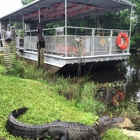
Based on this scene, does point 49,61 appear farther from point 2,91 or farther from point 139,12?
point 139,12

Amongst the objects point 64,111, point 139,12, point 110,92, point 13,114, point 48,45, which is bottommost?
point 110,92

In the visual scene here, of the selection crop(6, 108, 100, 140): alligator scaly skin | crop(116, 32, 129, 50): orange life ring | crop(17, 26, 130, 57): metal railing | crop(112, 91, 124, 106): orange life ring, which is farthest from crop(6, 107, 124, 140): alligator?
crop(116, 32, 129, 50): orange life ring

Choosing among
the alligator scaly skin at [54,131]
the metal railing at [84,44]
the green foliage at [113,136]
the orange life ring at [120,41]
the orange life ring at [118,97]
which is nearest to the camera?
the alligator scaly skin at [54,131]

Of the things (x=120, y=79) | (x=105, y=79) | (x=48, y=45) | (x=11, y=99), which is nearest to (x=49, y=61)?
(x=48, y=45)

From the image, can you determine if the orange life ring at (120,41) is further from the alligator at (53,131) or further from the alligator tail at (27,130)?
the alligator tail at (27,130)

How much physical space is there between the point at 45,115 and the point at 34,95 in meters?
1.03

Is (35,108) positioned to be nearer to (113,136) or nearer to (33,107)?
(33,107)

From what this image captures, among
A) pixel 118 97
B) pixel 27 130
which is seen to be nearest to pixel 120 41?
pixel 118 97

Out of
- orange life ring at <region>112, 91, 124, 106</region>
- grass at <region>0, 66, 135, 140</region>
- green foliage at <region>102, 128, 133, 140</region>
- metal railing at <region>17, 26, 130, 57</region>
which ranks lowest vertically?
orange life ring at <region>112, 91, 124, 106</region>

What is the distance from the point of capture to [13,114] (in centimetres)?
279

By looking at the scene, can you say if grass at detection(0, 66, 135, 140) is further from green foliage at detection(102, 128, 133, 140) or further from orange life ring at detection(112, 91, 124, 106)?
orange life ring at detection(112, 91, 124, 106)

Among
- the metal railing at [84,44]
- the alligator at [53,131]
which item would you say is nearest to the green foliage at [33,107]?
the alligator at [53,131]

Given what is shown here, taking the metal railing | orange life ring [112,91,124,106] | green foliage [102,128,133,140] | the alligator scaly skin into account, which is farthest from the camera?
the metal railing

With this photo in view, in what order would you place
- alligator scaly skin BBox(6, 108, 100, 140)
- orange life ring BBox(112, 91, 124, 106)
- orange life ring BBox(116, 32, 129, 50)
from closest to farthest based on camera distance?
alligator scaly skin BBox(6, 108, 100, 140), orange life ring BBox(112, 91, 124, 106), orange life ring BBox(116, 32, 129, 50)
